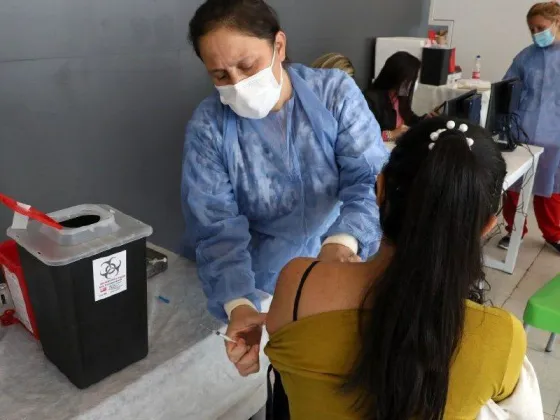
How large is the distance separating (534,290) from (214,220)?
7.70 feet

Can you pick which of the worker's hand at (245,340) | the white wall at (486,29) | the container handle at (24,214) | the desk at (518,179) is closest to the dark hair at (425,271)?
the worker's hand at (245,340)

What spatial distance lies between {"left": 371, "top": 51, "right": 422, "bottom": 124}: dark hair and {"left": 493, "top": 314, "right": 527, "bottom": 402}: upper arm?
8.68 ft

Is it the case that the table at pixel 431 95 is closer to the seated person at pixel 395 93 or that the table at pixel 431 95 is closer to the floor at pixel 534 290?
the seated person at pixel 395 93

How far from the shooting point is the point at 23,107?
5.82ft

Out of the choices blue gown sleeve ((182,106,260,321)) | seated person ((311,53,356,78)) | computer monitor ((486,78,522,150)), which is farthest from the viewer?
seated person ((311,53,356,78))

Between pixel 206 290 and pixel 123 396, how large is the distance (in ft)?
0.87

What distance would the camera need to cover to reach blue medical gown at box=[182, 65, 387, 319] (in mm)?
1057

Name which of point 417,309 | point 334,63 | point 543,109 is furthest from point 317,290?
point 543,109

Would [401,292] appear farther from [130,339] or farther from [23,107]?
[23,107]

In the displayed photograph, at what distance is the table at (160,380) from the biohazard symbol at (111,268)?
0.69 feet

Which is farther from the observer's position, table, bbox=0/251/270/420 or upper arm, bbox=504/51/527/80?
upper arm, bbox=504/51/527/80

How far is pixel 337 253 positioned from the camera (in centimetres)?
100

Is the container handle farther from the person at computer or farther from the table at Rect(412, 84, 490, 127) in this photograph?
the table at Rect(412, 84, 490, 127)

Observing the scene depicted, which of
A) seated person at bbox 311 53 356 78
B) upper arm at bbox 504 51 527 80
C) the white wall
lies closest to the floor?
upper arm at bbox 504 51 527 80
